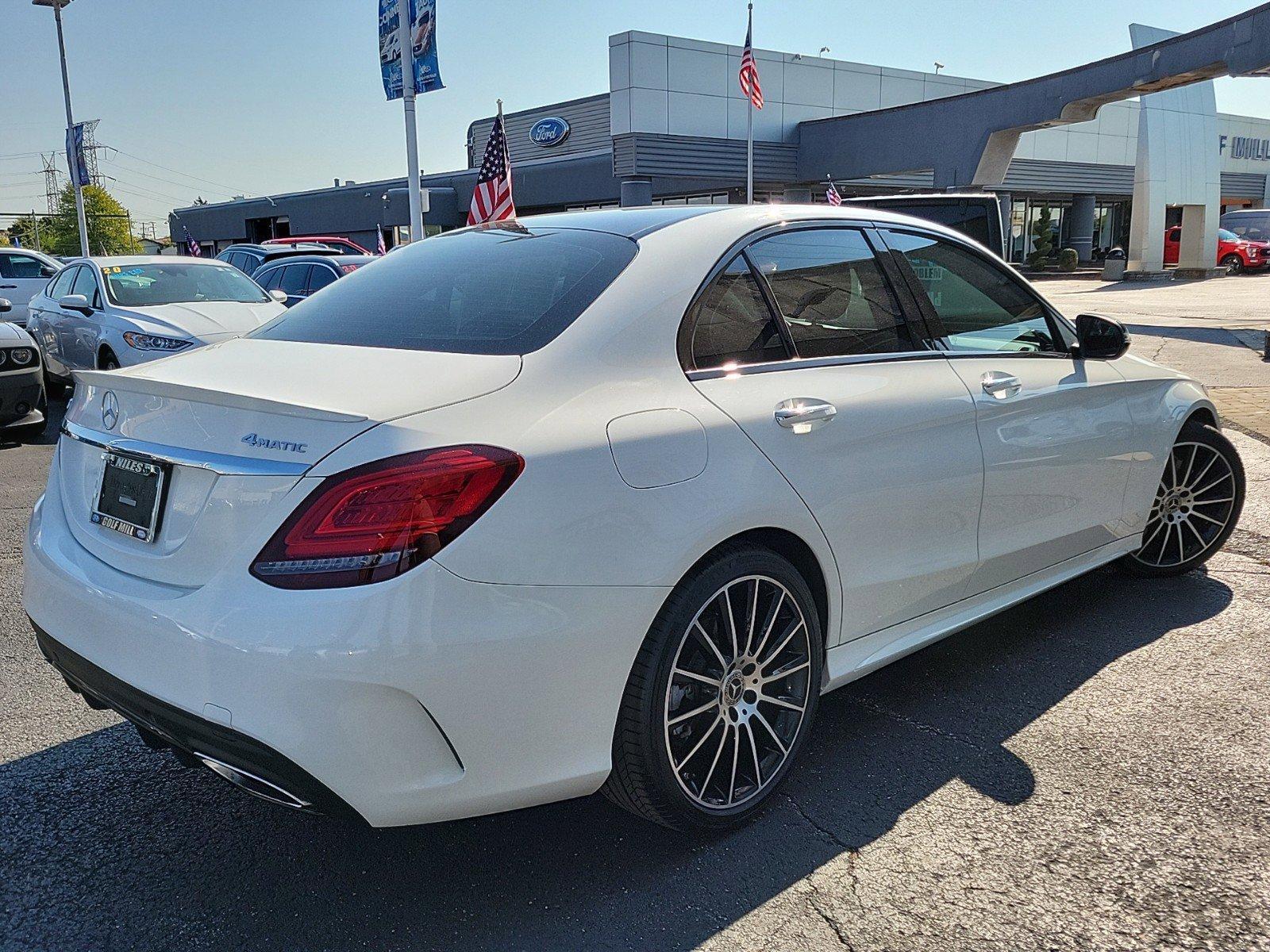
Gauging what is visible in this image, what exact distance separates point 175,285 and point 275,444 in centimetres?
922

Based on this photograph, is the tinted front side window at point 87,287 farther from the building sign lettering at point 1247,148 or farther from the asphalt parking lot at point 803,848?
the building sign lettering at point 1247,148

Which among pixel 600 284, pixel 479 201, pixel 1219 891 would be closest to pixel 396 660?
pixel 600 284

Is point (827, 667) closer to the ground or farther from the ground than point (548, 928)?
farther from the ground

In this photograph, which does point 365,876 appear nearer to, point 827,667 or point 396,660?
point 396,660

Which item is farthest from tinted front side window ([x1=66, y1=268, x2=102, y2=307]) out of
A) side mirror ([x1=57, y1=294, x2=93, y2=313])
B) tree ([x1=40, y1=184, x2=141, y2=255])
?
tree ([x1=40, y1=184, x2=141, y2=255])

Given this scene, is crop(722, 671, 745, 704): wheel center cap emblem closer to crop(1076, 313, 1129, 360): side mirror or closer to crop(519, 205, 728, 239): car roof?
crop(519, 205, 728, 239): car roof

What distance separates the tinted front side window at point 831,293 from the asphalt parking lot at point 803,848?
1245 mm

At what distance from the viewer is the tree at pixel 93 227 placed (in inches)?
3816

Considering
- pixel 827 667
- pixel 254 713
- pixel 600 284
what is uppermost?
pixel 600 284

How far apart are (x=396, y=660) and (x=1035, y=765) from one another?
6.67 feet

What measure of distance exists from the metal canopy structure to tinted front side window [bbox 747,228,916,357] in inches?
775

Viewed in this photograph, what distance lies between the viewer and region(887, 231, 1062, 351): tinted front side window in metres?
3.55

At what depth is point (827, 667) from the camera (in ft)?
9.93

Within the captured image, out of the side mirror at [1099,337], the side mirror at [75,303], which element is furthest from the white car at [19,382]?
the side mirror at [1099,337]
